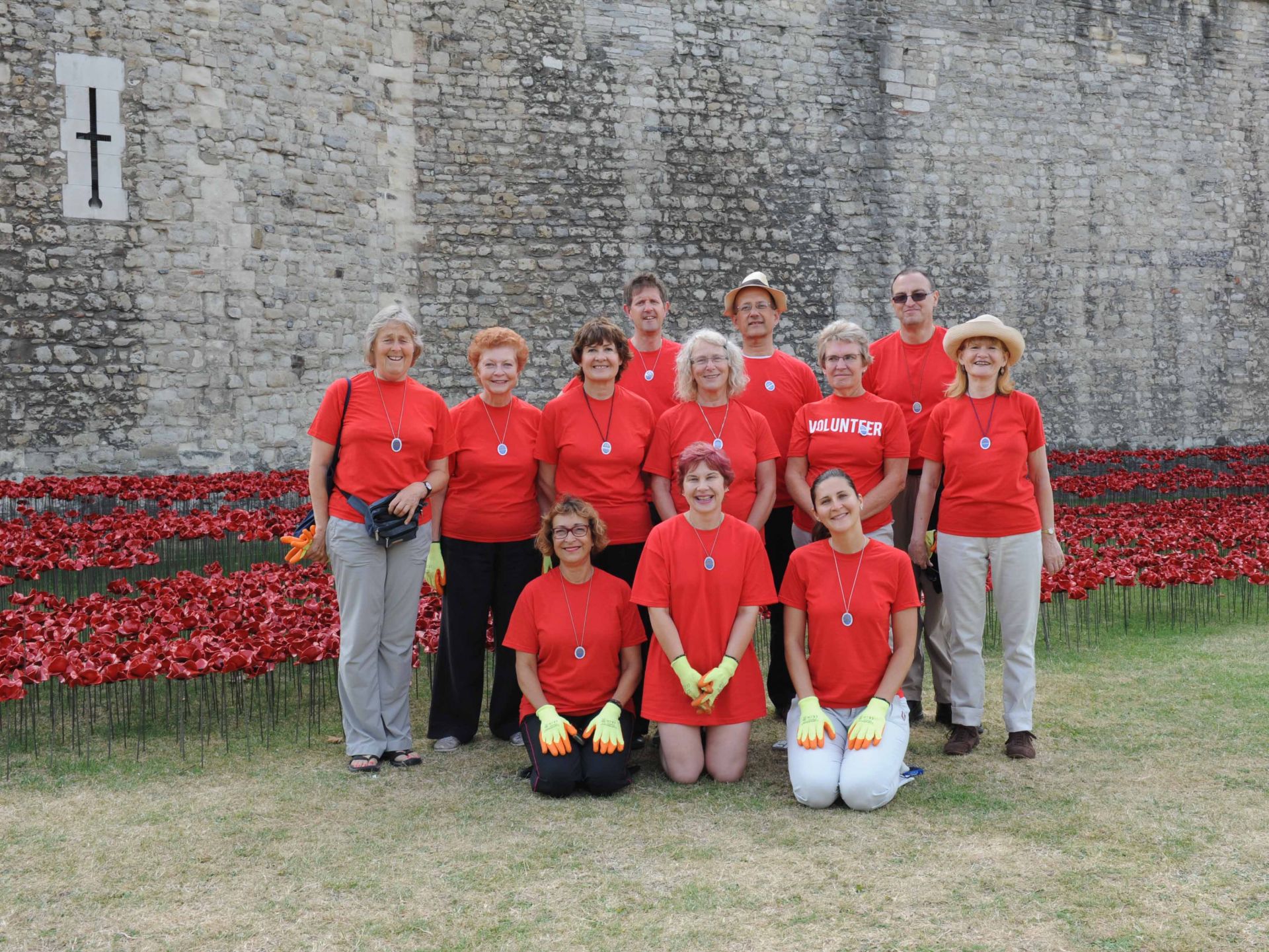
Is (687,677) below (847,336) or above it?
below

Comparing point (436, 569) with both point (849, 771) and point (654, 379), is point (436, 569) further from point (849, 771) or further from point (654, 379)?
point (849, 771)

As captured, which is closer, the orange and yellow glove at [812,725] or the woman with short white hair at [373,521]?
the orange and yellow glove at [812,725]

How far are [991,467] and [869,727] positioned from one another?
1.15 metres

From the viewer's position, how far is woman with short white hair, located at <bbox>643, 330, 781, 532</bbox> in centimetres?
396

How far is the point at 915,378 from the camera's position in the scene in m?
4.43

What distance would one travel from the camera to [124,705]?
4.51 m

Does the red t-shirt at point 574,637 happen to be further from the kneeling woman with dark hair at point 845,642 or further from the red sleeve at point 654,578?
the kneeling woman with dark hair at point 845,642

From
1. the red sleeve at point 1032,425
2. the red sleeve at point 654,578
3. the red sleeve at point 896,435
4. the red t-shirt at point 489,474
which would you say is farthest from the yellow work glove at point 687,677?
the red sleeve at point 1032,425

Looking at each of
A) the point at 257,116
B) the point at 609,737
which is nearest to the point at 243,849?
the point at 609,737

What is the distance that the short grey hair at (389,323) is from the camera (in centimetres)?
383

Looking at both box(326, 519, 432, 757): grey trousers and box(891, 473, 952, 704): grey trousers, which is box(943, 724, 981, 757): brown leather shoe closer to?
box(891, 473, 952, 704): grey trousers

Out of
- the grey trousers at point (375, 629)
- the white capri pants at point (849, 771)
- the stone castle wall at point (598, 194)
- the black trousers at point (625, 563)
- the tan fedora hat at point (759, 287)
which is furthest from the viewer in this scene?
the stone castle wall at point (598, 194)

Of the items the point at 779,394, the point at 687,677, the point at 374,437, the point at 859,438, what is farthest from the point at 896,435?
the point at 374,437

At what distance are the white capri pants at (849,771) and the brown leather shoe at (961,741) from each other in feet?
1.57
